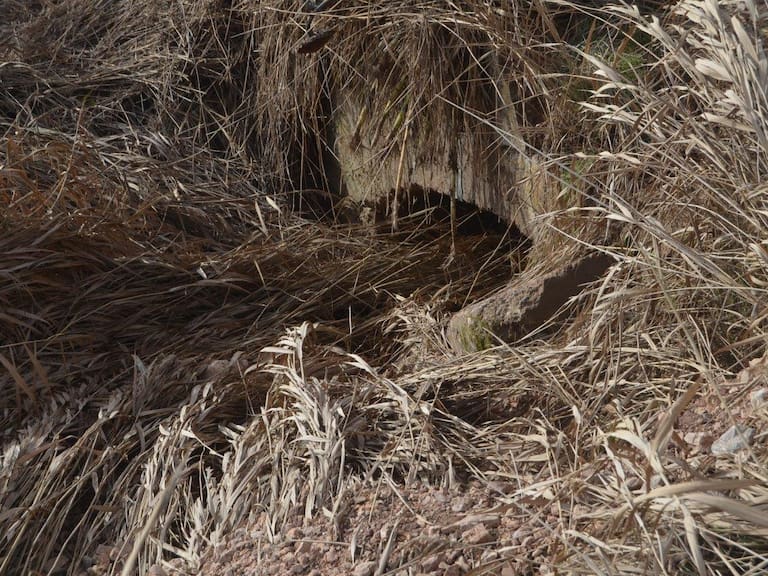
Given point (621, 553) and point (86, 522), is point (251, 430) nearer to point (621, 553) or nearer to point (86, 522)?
point (86, 522)

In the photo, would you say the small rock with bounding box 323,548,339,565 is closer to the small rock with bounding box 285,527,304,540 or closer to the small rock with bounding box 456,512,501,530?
the small rock with bounding box 285,527,304,540

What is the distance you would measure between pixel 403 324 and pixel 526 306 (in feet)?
1.39

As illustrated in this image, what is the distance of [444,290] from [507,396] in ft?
2.73

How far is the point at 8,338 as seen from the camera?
219cm

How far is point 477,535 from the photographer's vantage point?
1.45 metres

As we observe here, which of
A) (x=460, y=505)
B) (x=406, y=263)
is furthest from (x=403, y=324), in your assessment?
(x=460, y=505)

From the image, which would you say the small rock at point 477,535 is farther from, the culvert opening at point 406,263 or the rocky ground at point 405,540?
the culvert opening at point 406,263

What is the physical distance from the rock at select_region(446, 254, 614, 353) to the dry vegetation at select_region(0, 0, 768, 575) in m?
0.06

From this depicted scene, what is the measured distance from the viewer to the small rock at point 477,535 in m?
1.44

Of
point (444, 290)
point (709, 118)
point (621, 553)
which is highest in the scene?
point (709, 118)

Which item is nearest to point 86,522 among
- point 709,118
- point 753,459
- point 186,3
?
point 753,459

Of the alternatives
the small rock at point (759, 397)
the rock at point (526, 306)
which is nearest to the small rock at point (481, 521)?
the small rock at point (759, 397)

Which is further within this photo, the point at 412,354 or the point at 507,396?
the point at 412,354

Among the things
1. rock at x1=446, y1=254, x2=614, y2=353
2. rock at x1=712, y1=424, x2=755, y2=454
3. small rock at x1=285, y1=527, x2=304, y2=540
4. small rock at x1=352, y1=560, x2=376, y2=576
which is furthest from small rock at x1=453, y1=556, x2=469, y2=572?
rock at x1=446, y1=254, x2=614, y2=353
